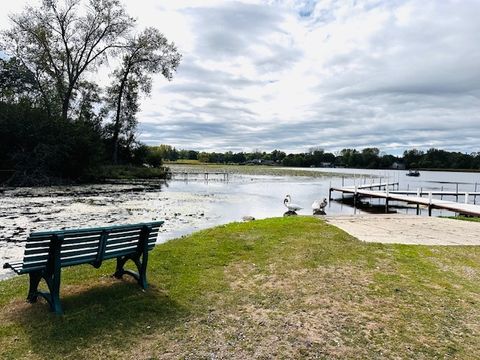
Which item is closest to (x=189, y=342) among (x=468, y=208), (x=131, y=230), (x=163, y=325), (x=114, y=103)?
(x=163, y=325)

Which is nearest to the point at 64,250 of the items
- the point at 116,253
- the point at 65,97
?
the point at 116,253

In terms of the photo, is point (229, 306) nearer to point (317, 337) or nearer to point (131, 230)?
point (317, 337)

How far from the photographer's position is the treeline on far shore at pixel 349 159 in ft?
373

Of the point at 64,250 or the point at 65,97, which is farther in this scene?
the point at 65,97

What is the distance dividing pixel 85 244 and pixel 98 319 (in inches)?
34.5

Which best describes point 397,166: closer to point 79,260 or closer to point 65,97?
point 65,97

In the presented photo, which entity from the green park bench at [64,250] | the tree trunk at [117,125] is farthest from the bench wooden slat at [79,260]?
the tree trunk at [117,125]

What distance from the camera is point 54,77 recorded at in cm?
3509

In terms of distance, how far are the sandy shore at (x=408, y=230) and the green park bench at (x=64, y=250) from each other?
20.9 feet

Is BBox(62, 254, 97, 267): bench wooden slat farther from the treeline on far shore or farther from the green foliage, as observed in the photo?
the treeline on far shore

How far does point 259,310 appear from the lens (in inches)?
180

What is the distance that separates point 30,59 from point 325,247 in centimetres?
3676

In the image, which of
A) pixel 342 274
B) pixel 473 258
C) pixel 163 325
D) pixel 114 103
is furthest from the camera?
pixel 114 103

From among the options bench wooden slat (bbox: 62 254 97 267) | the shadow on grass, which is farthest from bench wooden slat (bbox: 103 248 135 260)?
the shadow on grass
